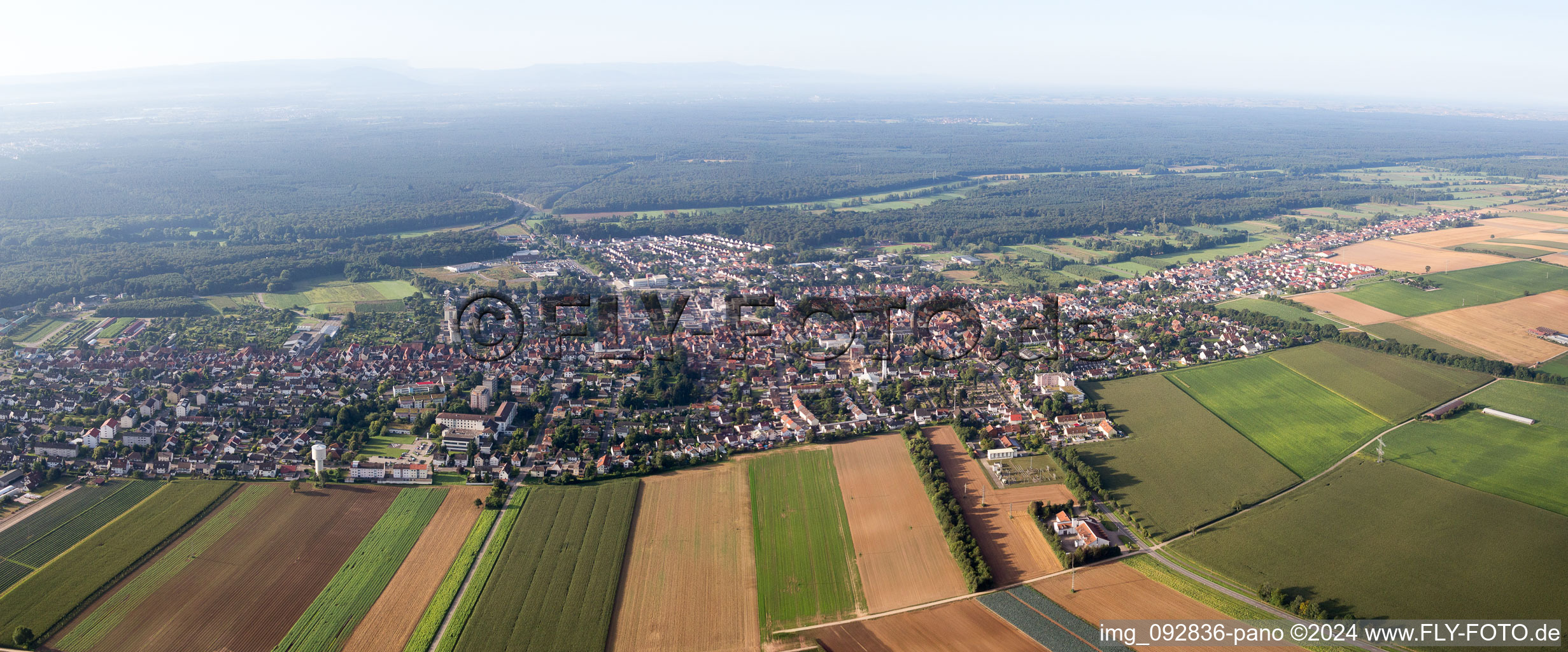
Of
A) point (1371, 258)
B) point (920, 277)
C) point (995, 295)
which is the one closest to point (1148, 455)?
point (995, 295)

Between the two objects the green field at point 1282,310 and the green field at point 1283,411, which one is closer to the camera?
the green field at point 1283,411

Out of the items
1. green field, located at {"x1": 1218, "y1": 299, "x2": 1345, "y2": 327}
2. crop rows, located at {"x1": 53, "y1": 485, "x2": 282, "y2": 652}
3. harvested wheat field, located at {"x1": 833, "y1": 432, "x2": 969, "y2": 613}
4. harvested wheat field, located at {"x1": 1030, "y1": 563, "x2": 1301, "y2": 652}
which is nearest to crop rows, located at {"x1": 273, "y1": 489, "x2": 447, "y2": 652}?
crop rows, located at {"x1": 53, "y1": 485, "x2": 282, "y2": 652}

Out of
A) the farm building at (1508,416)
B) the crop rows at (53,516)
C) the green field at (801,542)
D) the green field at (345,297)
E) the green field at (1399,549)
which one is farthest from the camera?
the green field at (345,297)

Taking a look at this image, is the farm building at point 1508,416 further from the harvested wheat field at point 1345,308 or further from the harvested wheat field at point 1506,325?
the harvested wheat field at point 1345,308

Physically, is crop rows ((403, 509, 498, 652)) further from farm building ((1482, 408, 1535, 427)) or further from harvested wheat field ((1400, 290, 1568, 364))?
harvested wheat field ((1400, 290, 1568, 364))

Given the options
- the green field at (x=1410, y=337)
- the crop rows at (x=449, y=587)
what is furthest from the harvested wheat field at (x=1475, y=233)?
the crop rows at (x=449, y=587)
